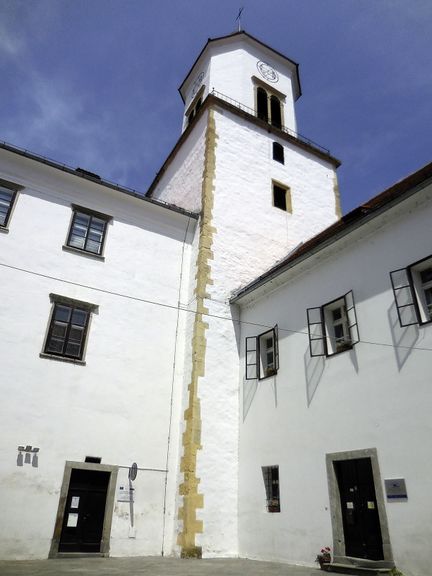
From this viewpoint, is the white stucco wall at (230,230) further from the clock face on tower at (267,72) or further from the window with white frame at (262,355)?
the clock face on tower at (267,72)

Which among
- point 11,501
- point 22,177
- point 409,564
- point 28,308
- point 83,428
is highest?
point 22,177

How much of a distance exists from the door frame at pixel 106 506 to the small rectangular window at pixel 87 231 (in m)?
5.95

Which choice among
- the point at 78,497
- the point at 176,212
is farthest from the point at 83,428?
the point at 176,212

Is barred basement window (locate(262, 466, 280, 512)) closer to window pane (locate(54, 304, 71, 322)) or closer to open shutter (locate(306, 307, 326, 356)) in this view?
open shutter (locate(306, 307, 326, 356))

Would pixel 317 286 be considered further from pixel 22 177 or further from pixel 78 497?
pixel 22 177

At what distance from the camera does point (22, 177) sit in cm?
1336

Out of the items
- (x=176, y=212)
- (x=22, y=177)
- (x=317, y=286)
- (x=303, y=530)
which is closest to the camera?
(x=303, y=530)

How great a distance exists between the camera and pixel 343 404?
32.1ft

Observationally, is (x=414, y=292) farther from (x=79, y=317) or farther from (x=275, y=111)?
(x=275, y=111)

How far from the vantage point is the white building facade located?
10.3 metres

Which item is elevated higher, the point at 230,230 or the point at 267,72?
the point at 267,72

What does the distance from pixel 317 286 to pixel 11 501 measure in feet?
28.6

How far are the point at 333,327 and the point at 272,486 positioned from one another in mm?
4305

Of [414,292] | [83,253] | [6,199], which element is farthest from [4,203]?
[414,292]
